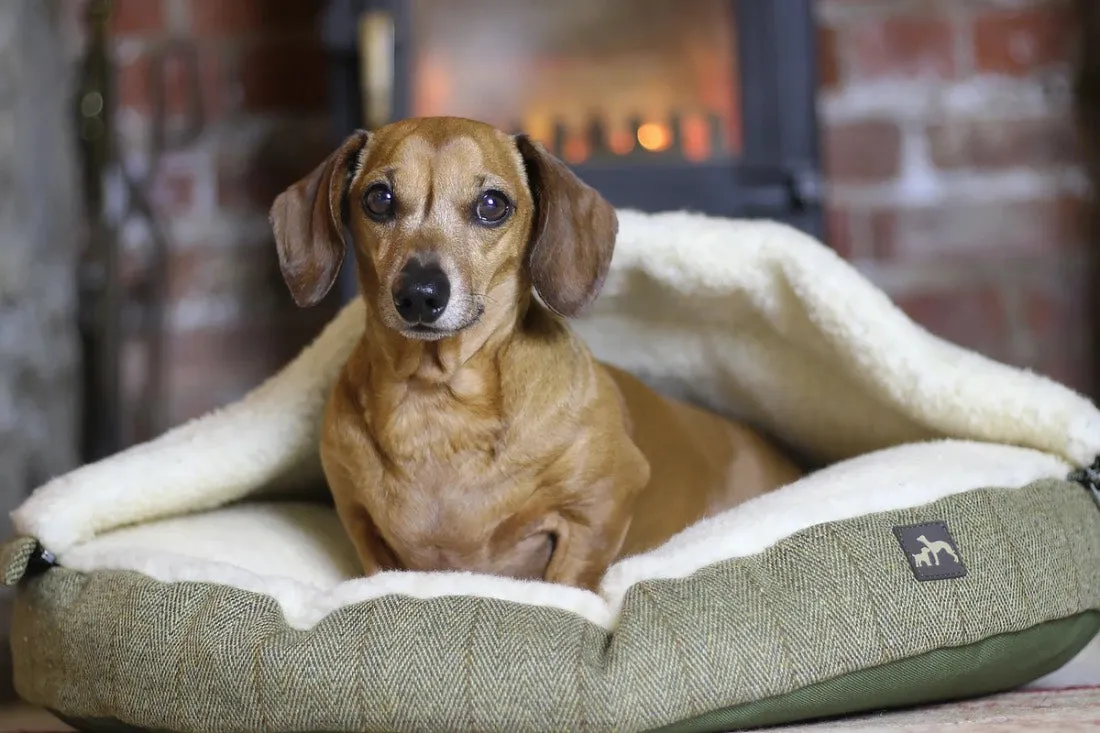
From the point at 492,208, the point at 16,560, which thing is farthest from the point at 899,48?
the point at 16,560

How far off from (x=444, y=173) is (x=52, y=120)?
1198 mm

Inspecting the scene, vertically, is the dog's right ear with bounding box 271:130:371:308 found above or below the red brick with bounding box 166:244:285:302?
above

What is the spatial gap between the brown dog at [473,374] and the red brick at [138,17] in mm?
1048

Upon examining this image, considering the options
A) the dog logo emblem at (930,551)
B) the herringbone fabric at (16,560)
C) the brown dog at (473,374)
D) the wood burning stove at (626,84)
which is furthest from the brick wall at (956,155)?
the herringbone fabric at (16,560)

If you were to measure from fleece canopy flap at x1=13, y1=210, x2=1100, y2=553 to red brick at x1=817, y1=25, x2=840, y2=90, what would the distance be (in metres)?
0.71

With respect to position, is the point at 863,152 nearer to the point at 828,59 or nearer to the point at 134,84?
the point at 828,59

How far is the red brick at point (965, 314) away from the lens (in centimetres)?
227

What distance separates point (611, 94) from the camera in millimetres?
2098

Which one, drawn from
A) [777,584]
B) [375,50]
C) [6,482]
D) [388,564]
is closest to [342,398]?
[388,564]

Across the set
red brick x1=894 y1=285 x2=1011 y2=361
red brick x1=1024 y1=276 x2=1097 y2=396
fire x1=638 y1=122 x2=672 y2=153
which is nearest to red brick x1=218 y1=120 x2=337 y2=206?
fire x1=638 y1=122 x2=672 y2=153

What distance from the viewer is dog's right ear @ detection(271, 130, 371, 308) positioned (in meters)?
1.36

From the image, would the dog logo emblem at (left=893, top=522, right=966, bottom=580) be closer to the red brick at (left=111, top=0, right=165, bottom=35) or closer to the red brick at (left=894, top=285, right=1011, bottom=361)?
the red brick at (left=894, top=285, right=1011, bottom=361)

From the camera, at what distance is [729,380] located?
177 cm

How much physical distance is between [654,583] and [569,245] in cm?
39
